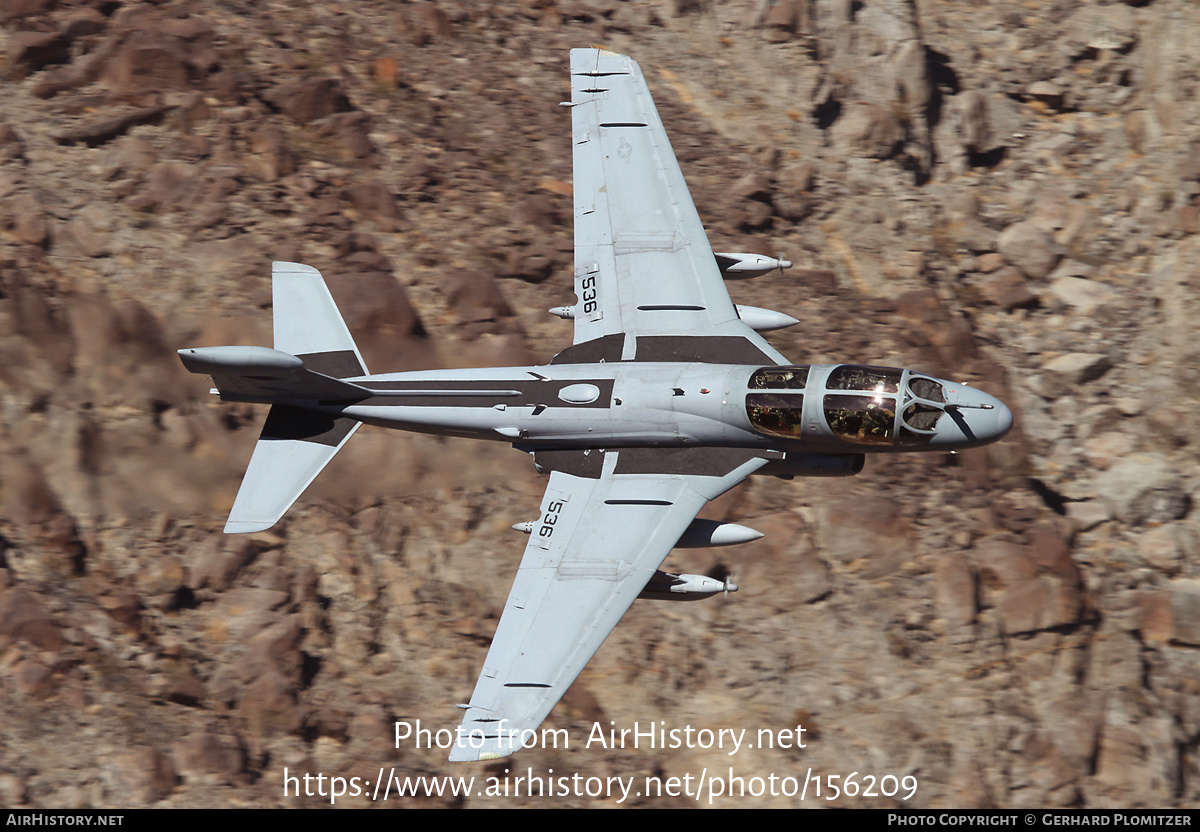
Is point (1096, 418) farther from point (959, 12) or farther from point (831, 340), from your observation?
point (959, 12)

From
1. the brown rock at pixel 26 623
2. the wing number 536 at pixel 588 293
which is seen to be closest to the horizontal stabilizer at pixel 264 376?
the wing number 536 at pixel 588 293

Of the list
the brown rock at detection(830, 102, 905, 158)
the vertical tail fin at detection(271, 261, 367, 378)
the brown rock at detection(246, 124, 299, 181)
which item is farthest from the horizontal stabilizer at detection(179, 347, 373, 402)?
the brown rock at detection(830, 102, 905, 158)

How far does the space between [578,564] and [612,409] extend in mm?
2789

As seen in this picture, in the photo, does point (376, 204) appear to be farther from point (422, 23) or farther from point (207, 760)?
point (207, 760)

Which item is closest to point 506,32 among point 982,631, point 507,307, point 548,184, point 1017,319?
point 548,184

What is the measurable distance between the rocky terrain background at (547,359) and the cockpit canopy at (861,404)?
18.6 ft

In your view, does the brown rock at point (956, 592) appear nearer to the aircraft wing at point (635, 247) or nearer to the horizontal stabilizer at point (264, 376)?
the aircraft wing at point (635, 247)

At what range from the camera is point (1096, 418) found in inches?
1048

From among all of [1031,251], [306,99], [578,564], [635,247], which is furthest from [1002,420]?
[306,99]

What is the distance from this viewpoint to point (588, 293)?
68.2ft

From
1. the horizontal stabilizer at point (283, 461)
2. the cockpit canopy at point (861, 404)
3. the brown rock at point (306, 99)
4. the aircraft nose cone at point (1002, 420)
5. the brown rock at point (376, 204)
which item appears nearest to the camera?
the cockpit canopy at point (861, 404)

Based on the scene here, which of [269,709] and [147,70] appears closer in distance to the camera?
[269,709]

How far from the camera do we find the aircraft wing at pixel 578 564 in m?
17.1

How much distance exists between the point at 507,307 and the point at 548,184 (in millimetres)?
4014
